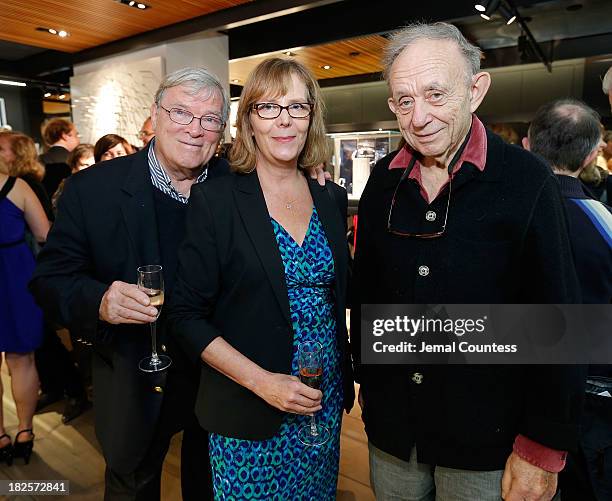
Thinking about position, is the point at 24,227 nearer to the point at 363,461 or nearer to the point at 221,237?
the point at 221,237

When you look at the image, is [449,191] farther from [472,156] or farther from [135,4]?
[135,4]

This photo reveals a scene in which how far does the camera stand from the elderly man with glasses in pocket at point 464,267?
1116 millimetres

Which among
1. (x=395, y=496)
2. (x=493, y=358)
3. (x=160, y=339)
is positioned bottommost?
(x=395, y=496)

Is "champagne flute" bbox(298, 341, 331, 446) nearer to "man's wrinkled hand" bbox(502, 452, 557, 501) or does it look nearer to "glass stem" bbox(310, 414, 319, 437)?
"glass stem" bbox(310, 414, 319, 437)

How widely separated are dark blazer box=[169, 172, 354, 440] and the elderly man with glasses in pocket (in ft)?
1.10

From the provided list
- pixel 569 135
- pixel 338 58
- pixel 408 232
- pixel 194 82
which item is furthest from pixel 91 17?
pixel 408 232

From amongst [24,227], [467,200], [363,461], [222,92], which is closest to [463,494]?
[467,200]

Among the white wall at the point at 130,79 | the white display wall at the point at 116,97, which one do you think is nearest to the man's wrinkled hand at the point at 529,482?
the white wall at the point at 130,79

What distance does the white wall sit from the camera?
5.81 metres

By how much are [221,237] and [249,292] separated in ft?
0.62

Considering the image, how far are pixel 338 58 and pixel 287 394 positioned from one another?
6328 millimetres

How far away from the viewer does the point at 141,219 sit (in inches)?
64.6

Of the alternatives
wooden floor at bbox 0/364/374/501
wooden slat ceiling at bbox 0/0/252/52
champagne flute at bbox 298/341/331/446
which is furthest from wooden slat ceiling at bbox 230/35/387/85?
champagne flute at bbox 298/341/331/446

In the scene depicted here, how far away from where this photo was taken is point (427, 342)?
128 centimetres
